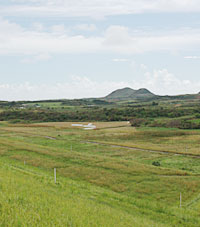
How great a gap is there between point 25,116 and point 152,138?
93.4m

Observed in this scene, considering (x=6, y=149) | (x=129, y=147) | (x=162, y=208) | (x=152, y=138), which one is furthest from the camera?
(x=152, y=138)

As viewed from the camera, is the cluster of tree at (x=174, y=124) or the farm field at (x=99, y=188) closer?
the farm field at (x=99, y=188)

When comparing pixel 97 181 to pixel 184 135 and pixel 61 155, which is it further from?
pixel 184 135

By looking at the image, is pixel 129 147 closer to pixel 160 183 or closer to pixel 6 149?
pixel 6 149

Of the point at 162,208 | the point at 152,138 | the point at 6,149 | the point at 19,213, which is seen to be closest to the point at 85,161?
the point at 6,149

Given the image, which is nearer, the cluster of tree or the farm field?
the farm field

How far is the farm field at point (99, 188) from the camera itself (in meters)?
13.0

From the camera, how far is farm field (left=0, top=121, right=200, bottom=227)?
12961mm

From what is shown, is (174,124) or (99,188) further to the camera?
(174,124)

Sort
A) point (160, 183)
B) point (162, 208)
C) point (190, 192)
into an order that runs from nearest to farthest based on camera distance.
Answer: point (162, 208) < point (190, 192) < point (160, 183)

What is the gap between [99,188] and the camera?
28.8m

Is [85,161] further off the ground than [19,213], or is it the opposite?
[19,213]

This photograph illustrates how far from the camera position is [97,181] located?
107 feet

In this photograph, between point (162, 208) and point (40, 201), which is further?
point (162, 208)
